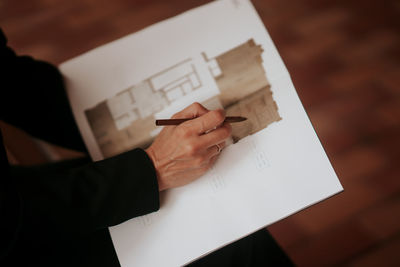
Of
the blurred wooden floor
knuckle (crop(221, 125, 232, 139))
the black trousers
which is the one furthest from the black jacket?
the blurred wooden floor

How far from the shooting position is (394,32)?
104cm

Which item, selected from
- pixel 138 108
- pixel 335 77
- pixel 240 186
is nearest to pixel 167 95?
pixel 138 108

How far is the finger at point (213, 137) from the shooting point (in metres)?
0.42

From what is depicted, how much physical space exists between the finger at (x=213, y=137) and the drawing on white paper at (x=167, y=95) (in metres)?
0.07

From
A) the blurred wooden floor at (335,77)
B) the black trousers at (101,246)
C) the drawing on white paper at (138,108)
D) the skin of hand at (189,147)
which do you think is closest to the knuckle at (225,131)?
the skin of hand at (189,147)

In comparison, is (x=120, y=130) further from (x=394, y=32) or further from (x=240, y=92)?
(x=394, y=32)

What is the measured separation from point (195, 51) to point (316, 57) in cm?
68

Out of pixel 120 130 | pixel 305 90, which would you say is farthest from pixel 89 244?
pixel 305 90

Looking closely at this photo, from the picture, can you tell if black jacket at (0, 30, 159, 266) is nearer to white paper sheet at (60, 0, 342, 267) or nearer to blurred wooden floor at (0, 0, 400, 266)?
white paper sheet at (60, 0, 342, 267)

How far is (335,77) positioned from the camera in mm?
1012

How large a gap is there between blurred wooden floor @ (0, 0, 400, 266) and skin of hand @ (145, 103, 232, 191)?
0.56 metres

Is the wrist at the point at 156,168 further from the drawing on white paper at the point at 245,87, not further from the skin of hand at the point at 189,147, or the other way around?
the drawing on white paper at the point at 245,87

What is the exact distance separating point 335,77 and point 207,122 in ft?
2.54

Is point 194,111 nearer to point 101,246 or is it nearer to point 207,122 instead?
point 207,122
